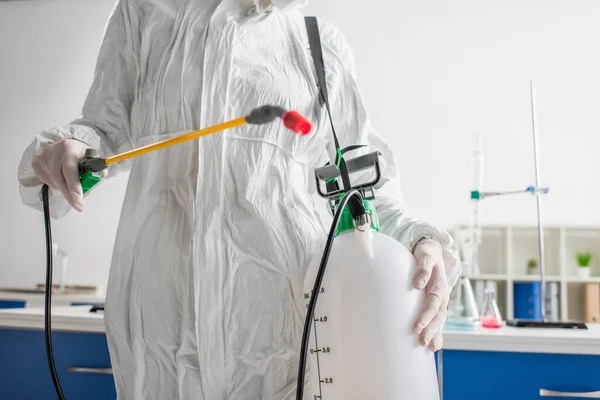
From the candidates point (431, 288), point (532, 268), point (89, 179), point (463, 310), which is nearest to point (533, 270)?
point (532, 268)

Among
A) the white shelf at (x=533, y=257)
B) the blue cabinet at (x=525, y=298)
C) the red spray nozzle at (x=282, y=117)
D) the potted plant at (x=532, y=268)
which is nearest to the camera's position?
the red spray nozzle at (x=282, y=117)

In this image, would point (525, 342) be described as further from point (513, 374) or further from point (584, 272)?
point (584, 272)

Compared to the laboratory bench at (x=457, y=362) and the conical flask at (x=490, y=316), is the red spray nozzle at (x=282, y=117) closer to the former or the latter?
the laboratory bench at (x=457, y=362)

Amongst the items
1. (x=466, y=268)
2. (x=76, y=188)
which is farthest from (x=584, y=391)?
(x=76, y=188)

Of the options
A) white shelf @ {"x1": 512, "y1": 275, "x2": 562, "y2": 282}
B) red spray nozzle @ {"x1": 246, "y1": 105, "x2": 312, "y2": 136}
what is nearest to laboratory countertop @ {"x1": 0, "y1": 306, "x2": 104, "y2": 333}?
red spray nozzle @ {"x1": 246, "y1": 105, "x2": 312, "y2": 136}

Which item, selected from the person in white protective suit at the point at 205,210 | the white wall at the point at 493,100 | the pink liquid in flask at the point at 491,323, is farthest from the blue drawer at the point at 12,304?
the person in white protective suit at the point at 205,210

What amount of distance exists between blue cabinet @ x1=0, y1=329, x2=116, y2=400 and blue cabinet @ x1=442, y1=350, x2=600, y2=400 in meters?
0.79

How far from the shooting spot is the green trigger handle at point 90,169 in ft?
2.06

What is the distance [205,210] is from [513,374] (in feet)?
3.21

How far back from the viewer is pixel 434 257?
696mm

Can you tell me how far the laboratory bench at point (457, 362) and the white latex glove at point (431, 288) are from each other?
28.6 inches

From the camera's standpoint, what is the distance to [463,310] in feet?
5.67

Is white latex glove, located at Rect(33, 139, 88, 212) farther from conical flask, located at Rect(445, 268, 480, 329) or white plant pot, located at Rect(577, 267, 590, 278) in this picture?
white plant pot, located at Rect(577, 267, 590, 278)

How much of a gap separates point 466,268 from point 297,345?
1.17 m
